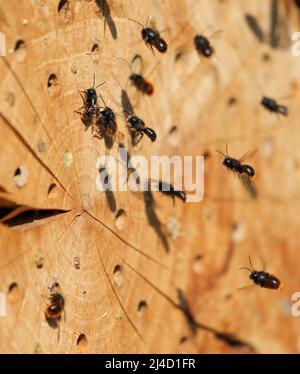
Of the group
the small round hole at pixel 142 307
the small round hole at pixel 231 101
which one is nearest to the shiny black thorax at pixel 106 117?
the small round hole at pixel 142 307

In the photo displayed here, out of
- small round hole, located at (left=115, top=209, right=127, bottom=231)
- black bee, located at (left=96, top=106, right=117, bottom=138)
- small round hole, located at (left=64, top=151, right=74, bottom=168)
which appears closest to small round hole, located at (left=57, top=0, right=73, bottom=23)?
black bee, located at (left=96, top=106, right=117, bottom=138)

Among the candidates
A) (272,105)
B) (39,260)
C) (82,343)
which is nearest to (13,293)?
(39,260)

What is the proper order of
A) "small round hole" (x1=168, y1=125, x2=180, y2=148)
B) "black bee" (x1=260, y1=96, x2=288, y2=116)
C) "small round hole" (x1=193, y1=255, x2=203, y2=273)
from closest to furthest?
"small round hole" (x1=168, y1=125, x2=180, y2=148) < "small round hole" (x1=193, y1=255, x2=203, y2=273) < "black bee" (x1=260, y1=96, x2=288, y2=116)

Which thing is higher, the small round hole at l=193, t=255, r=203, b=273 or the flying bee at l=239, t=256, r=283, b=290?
the small round hole at l=193, t=255, r=203, b=273

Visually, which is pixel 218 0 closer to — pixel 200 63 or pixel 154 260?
pixel 200 63

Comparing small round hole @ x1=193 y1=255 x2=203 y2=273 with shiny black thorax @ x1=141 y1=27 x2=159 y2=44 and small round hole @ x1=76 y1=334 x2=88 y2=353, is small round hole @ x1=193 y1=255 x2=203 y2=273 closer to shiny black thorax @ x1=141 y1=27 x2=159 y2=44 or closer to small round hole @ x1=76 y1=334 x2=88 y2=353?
small round hole @ x1=76 y1=334 x2=88 y2=353

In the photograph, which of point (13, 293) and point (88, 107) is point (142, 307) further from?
point (88, 107)

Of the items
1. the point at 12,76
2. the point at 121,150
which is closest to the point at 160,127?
the point at 121,150
